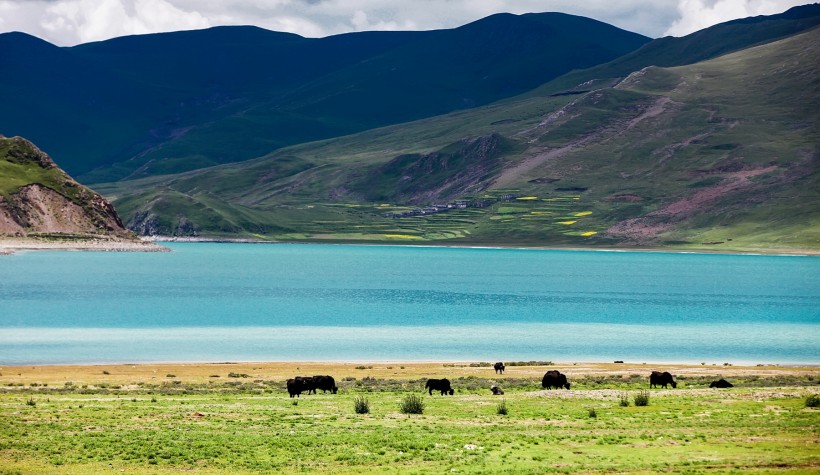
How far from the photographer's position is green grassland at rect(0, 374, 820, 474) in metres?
32.6

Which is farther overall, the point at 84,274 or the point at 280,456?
the point at 84,274

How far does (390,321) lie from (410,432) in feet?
264

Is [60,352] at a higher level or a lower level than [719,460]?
higher

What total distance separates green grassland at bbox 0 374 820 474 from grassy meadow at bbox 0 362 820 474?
7cm

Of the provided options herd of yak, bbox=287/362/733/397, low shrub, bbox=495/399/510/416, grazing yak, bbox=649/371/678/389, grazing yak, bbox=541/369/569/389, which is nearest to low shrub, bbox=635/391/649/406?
low shrub, bbox=495/399/510/416

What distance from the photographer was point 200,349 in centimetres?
8812

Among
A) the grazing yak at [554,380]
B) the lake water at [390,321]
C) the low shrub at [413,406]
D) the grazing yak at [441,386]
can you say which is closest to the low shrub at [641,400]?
the grazing yak at [554,380]

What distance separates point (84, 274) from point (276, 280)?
3648cm

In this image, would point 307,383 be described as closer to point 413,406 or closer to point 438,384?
point 438,384

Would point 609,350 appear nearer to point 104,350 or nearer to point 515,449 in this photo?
point 104,350

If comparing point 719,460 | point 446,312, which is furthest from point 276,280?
point 719,460

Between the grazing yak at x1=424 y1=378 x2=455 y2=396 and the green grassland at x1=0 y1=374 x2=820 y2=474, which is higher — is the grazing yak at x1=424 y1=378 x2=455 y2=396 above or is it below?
above

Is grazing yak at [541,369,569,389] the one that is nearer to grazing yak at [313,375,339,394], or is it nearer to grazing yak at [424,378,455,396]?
grazing yak at [424,378,455,396]

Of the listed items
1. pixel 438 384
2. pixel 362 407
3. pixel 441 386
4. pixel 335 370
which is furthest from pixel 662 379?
pixel 335 370
